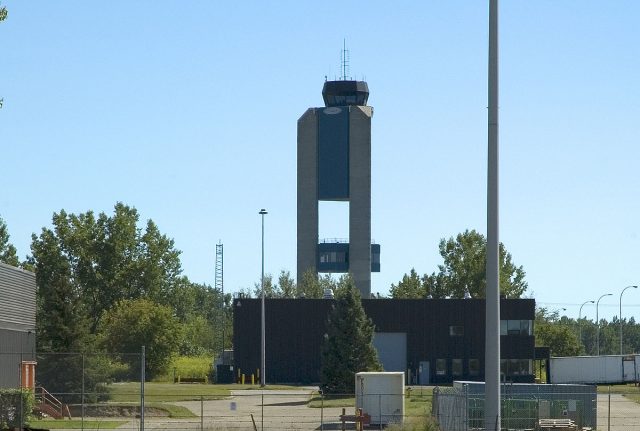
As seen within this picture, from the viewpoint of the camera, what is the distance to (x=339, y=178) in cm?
11131

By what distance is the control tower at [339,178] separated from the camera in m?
111

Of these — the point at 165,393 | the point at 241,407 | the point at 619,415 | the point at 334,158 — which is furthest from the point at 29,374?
the point at 334,158

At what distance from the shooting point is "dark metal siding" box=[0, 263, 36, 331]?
5000cm

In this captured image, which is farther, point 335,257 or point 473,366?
point 335,257

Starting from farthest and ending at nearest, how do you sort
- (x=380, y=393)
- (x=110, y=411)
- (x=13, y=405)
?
(x=110, y=411) → (x=380, y=393) → (x=13, y=405)

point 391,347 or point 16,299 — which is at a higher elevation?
point 16,299

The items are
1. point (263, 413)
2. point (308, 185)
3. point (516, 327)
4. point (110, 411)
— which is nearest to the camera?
point (263, 413)

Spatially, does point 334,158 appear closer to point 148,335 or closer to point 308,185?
point 308,185

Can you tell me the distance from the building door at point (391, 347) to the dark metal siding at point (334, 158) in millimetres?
20032

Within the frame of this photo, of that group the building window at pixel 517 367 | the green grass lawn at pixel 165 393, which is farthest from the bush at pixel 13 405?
the building window at pixel 517 367

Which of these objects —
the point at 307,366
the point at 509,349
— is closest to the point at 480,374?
the point at 509,349

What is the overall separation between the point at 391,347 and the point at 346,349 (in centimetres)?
2175

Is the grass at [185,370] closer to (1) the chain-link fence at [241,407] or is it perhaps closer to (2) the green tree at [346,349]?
(1) the chain-link fence at [241,407]

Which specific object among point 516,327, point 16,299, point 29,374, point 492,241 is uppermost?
point 492,241
